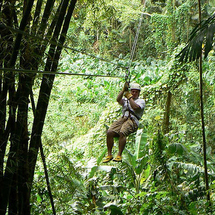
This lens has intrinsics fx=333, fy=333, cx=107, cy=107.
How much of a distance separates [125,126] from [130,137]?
2.79 metres

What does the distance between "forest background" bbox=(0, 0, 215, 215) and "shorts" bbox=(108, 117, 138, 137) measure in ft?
0.81

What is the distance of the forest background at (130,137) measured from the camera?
282 cm

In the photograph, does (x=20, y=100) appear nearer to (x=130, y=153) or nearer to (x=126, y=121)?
(x=126, y=121)

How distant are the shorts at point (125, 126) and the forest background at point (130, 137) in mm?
248

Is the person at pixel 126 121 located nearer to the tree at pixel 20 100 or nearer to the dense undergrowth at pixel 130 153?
the dense undergrowth at pixel 130 153

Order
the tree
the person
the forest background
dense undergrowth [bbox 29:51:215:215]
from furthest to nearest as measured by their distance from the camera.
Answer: the person
dense undergrowth [bbox 29:51:215:215]
the forest background
the tree

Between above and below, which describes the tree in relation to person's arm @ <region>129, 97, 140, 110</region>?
below

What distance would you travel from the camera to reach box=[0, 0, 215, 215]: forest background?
→ 2.82m

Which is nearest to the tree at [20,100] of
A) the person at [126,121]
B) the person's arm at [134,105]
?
the person's arm at [134,105]

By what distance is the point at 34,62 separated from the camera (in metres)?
1.84

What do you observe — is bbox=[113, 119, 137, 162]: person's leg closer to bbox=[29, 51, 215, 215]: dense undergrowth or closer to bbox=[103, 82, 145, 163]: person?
bbox=[103, 82, 145, 163]: person

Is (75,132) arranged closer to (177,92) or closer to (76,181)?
(177,92)

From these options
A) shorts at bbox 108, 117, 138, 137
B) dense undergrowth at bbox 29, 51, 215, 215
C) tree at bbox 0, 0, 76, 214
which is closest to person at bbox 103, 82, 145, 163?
shorts at bbox 108, 117, 138, 137

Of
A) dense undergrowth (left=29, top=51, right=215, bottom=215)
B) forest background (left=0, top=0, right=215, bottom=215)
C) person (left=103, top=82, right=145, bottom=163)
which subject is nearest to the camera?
forest background (left=0, top=0, right=215, bottom=215)
